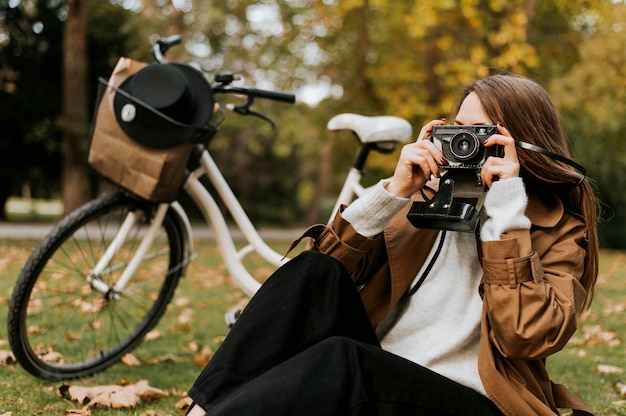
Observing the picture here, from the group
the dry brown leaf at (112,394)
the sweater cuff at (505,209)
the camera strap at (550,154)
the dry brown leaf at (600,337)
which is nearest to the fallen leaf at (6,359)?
the dry brown leaf at (112,394)

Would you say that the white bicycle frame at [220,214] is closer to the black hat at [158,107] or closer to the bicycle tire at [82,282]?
the bicycle tire at [82,282]

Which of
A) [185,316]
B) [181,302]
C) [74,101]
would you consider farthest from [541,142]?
[74,101]

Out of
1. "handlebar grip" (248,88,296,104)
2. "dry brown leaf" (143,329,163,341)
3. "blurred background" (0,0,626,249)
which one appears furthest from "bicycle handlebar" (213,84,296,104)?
"blurred background" (0,0,626,249)

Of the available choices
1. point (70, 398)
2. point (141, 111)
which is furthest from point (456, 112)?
point (70, 398)

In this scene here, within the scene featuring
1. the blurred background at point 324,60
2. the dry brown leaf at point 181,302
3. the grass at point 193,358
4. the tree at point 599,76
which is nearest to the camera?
the grass at point 193,358

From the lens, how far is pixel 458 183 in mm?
1790

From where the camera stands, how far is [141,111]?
2.47m

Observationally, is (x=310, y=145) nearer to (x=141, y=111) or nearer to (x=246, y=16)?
(x=246, y=16)

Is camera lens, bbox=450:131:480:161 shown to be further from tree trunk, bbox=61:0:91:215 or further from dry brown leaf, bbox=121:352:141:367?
tree trunk, bbox=61:0:91:215

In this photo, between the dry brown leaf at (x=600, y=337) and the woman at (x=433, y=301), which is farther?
the dry brown leaf at (x=600, y=337)

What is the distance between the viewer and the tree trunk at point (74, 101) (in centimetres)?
1035

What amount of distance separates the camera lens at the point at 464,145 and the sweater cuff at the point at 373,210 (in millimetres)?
201

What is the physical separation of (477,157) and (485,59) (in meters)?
7.73

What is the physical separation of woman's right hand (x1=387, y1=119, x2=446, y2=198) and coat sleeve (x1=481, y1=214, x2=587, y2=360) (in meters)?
0.28
